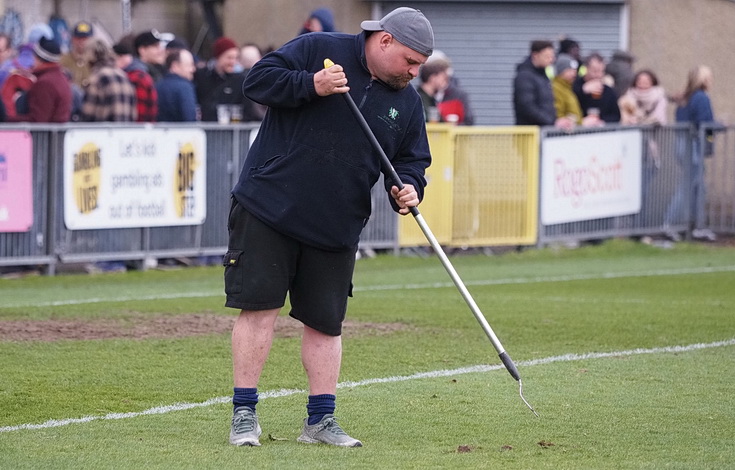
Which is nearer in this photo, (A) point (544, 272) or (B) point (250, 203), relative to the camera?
(B) point (250, 203)

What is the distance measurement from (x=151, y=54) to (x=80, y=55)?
65.8 inches

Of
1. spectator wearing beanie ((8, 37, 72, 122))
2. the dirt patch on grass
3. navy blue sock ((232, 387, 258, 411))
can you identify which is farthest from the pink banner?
navy blue sock ((232, 387, 258, 411))

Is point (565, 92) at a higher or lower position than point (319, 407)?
higher

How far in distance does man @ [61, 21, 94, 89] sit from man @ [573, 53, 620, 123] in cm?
622

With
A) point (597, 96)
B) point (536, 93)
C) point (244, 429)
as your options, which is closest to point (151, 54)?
point (536, 93)

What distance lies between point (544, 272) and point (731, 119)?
354 inches

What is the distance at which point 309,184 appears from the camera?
6.28m

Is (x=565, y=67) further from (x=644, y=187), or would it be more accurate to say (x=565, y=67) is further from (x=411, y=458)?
(x=411, y=458)

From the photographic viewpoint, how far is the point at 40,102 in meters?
13.8

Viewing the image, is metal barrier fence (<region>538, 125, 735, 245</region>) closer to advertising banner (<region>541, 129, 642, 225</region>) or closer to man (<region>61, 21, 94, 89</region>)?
advertising banner (<region>541, 129, 642, 225</region>)

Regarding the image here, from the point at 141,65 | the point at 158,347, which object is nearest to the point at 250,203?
the point at 158,347

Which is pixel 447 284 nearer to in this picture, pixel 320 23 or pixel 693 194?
pixel 320 23

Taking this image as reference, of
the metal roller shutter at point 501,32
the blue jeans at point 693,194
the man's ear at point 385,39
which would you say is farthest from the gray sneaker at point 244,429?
the metal roller shutter at point 501,32

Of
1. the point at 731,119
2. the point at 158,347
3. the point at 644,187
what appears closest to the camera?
the point at 158,347
